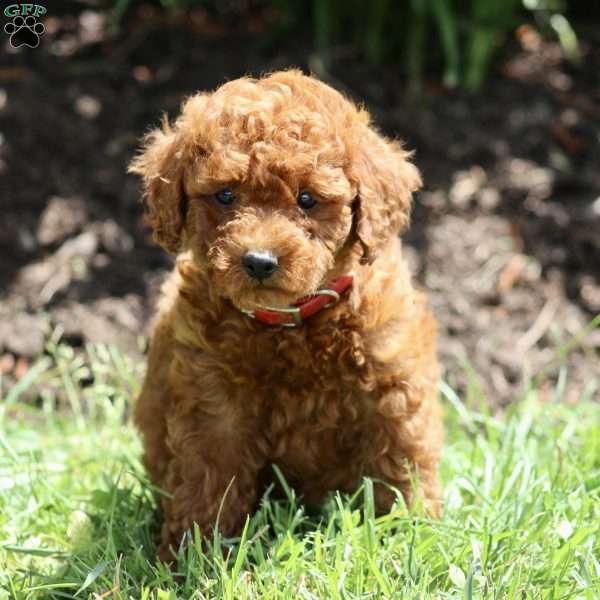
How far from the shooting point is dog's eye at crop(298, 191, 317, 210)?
376cm

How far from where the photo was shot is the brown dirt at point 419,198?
19.4 feet

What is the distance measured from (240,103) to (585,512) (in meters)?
1.98

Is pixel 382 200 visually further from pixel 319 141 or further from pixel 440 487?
pixel 440 487

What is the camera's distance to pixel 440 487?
4.36 meters

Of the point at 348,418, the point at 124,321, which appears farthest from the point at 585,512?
the point at 124,321

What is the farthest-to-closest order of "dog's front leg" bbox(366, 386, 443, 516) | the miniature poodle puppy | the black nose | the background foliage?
the background foliage < "dog's front leg" bbox(366, 386, 443, 516) < the miniature poodle puppy < the black nose

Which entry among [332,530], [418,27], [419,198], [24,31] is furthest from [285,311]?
[24,31]

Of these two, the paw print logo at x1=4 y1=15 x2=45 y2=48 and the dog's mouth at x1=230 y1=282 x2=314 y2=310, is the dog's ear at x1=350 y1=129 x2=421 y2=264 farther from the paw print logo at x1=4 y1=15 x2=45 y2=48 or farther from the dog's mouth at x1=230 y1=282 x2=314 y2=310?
the paw print logo at x1=4 y1=15 x2=45 y2=48

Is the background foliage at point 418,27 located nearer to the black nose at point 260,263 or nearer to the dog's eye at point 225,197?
the dog's eye at point 225,197

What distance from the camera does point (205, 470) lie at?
4.13 metres

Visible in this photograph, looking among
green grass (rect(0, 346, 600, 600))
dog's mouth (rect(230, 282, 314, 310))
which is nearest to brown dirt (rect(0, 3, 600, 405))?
green grass (rect(0, 346, 600, 600))


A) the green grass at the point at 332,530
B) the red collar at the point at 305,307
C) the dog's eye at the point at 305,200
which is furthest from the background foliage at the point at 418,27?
the dog's eye at the point at 305,200

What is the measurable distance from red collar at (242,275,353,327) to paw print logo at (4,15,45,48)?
3.57m

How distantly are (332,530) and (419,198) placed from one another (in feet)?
9.88
